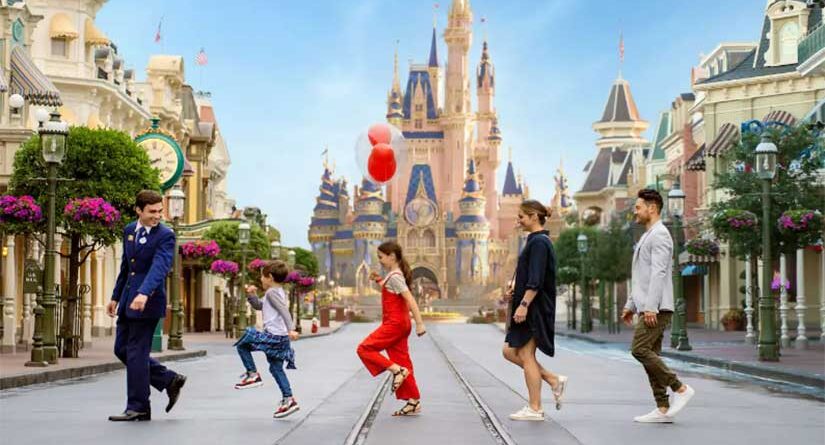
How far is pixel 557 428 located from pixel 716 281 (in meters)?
52.9

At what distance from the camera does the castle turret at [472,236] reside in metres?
166

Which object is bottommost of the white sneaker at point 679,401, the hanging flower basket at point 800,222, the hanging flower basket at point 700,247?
the white sneaker at point 679,401

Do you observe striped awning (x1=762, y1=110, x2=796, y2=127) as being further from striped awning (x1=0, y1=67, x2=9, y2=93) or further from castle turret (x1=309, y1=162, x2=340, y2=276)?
castle turret (x1=309, y1=162, x2=340, y2=276)

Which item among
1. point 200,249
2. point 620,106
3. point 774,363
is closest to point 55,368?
point 774,363

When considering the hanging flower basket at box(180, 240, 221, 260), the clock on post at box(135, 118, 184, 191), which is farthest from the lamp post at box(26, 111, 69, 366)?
the hanging flower basket at box(180, 240, 221, 260)

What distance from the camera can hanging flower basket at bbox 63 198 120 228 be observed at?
85.7ft

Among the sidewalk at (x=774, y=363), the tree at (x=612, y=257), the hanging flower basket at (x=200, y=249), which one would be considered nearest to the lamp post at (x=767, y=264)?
the sidewalk at (x=774, y=363)

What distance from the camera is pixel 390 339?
13438 millimetres

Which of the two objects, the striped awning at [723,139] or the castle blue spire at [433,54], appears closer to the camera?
the striped awning at [723,139]


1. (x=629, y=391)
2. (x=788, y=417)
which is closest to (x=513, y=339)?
(x=788, y=417)

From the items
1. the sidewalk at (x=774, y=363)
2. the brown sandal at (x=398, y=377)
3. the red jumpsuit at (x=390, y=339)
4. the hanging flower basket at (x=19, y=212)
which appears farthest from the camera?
the hanging flower basket at (x=19, y=212)

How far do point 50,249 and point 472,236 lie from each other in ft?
476

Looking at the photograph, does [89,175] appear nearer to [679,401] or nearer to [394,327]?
[394,327]

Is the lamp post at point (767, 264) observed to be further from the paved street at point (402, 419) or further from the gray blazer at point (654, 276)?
the gray blazer at point (654, 276)
